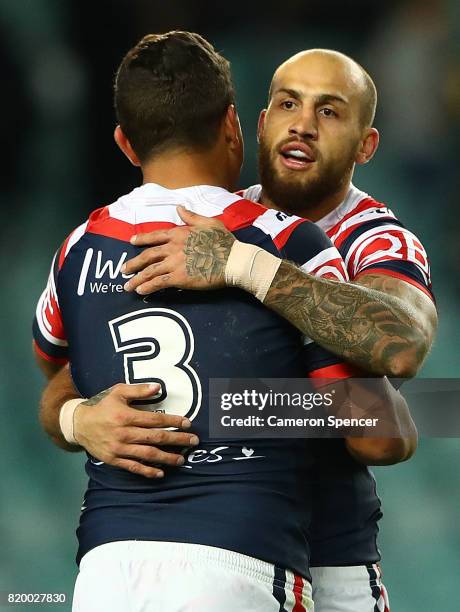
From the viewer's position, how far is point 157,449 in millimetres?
1679

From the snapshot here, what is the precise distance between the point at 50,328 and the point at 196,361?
0.48 m

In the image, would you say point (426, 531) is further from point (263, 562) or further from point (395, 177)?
point (263, 562)

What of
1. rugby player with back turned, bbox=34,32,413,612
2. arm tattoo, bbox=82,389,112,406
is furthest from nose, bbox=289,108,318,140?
arm tattoo, bbox=82,389,112,406

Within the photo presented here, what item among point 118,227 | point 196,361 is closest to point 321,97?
point 118,227

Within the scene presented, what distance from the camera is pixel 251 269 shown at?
168cm

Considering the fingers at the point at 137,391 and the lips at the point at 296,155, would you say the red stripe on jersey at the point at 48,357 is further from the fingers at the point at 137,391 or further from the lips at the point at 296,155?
the lips at the point at 296,155

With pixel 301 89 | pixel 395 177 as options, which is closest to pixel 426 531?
pixel 395 177

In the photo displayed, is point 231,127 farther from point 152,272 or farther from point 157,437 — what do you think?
point 157,437

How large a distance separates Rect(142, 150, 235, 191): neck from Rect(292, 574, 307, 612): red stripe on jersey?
0.72 m

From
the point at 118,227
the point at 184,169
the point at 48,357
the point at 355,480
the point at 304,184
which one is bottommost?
the point at 355,480

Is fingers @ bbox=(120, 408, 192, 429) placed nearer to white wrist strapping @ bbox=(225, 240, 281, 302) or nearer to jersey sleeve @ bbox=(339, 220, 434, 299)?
white wrist strapping @ bbox=(225, 240, 281, 302)

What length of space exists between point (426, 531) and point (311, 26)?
6.87 ft

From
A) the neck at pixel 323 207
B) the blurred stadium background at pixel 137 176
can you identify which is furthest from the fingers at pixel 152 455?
the blurred stadium background at pixel 137 176

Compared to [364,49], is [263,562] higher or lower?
lower
